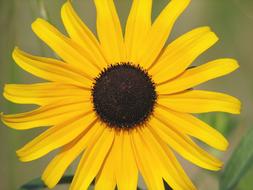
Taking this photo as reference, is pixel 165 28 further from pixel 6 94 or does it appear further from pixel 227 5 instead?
pixel 227 5

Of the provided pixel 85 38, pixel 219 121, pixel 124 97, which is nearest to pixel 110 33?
pixel 85 38

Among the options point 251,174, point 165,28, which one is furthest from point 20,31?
point 165,28

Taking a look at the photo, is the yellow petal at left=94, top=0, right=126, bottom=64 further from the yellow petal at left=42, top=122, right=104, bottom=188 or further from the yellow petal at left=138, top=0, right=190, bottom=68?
the yellow petal at left=42, top=122, right=104, bottom=188

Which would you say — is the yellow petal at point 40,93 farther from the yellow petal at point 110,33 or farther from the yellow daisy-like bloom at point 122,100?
the yellow petal at point 110,33

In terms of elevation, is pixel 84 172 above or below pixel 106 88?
below

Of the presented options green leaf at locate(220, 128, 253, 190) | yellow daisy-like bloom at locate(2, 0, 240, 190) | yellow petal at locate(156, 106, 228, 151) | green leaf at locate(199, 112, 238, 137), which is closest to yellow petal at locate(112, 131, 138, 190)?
yellow daisy-like bloom at locate(2, 0, 240, 190)

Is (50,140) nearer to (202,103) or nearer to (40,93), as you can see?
(40,93)
